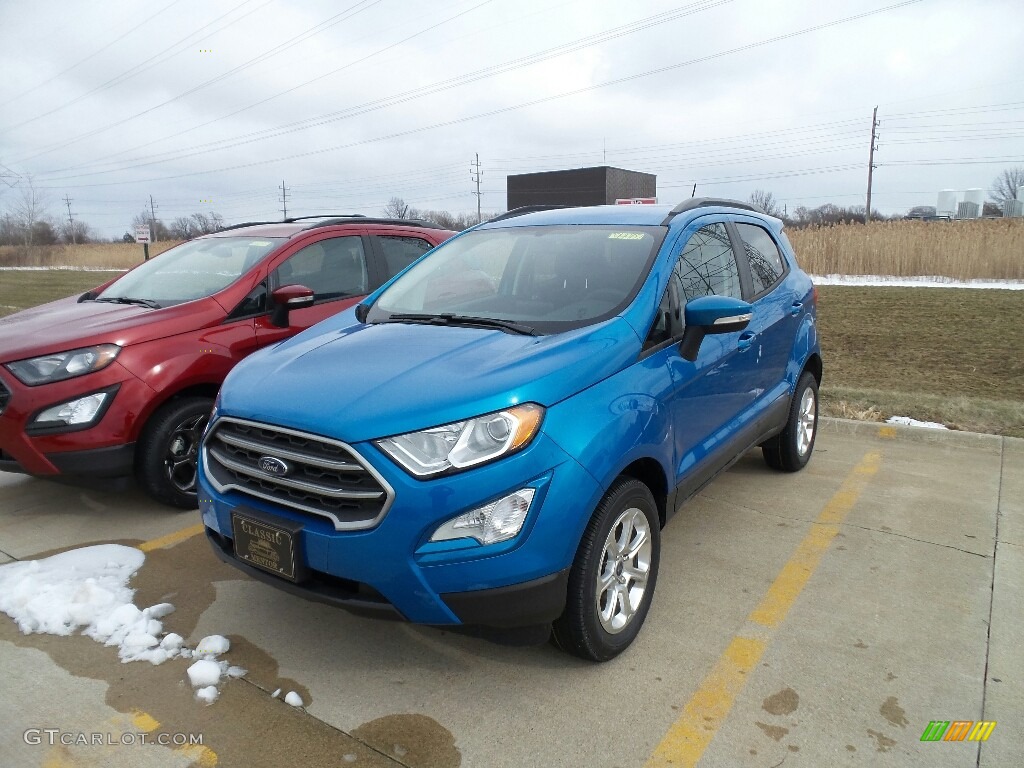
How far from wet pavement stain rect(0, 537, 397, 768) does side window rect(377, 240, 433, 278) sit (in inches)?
121

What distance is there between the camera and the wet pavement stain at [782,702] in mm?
2568

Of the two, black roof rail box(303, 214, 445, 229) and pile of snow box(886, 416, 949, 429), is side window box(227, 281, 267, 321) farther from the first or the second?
pile of snow box(886, 416, 949, 429)

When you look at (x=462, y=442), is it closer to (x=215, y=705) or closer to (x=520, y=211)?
(x=215, y=705)

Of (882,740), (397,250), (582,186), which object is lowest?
(882,740)

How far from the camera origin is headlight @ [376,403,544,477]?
2.35 meters

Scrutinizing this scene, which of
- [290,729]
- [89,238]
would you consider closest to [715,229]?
[290,729]

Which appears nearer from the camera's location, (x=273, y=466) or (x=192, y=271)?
(x=273, y=466)

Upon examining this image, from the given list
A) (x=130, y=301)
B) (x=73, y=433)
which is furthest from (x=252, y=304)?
(x=73, y=433)

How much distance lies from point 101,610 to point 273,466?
52.9 inches

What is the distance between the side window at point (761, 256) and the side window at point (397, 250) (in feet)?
8.67

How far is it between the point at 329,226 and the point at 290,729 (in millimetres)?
3788

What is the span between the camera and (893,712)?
2559mm

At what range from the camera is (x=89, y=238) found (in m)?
78.9

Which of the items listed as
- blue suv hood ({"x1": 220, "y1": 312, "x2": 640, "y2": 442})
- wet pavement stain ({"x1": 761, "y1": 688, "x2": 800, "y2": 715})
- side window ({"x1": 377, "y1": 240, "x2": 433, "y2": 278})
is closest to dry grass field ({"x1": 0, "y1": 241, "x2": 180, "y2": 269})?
side window ({"x1": 377, "y1": 240, "x2": 433, "y2": 278})
